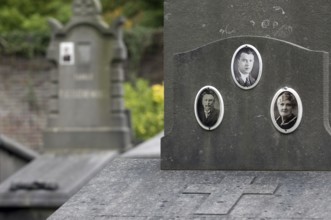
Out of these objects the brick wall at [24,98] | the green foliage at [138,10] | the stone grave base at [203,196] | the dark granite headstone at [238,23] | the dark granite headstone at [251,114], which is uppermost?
the green foliage at [138,10]

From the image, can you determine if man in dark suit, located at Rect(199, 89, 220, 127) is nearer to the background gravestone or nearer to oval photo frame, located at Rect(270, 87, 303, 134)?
oval photo frame, located at Rect(270, 87, 303, 134)

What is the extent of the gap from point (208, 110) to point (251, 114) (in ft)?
0.76

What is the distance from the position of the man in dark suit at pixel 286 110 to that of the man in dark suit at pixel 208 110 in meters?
0.34

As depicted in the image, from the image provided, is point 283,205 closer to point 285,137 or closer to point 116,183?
point 285,137

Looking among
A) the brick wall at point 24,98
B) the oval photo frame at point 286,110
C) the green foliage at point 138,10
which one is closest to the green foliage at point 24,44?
the brick wall at point 24,98

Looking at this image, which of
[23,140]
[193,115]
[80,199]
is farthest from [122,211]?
[23,140]

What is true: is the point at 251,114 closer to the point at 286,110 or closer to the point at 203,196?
the point at 286,110

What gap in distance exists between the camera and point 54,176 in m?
13.5

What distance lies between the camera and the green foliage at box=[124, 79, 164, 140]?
1852 centimetres

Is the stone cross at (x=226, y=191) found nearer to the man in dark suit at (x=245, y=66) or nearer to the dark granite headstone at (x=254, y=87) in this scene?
the dark granite headstone at (x=254, y=87)

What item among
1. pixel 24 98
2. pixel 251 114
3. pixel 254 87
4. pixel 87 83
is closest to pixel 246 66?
pixel 254 87

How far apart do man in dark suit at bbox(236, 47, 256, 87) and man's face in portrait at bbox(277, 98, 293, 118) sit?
0.18m

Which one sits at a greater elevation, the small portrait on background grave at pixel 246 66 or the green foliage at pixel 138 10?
the green foliage at pixel 138 10

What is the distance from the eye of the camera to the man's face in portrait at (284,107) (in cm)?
605
